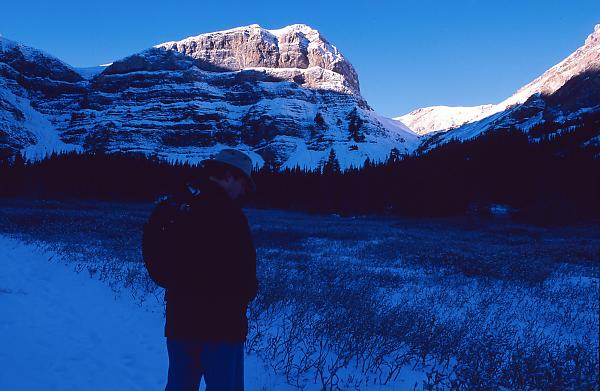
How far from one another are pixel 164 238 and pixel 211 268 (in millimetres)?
418

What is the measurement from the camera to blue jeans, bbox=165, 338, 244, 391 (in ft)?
9.24

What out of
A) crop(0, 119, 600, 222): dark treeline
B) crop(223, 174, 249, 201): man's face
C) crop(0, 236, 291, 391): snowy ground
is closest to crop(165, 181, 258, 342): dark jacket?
crop(223, 174, 249, 201): man's face

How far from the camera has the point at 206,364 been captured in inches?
112

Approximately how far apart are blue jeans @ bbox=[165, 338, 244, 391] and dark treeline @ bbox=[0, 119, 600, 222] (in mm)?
48892

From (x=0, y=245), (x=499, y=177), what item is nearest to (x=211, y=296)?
(x=0, y=245)

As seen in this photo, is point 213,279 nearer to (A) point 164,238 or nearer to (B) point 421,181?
(A) point 164,238

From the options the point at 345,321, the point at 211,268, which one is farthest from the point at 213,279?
the point at 345,321

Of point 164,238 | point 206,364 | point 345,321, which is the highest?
point 164,238

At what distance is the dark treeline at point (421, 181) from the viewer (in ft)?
169

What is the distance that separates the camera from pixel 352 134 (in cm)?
18788

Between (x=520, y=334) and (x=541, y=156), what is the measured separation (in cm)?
6338

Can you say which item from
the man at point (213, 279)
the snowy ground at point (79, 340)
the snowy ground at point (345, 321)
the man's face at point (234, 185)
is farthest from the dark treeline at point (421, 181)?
the man at point (213, 279)

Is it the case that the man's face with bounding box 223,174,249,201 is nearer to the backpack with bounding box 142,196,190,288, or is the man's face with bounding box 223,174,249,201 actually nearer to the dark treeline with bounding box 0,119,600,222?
the backpack with bounding box 142,196,190,288

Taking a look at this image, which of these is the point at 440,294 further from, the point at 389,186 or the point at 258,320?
the point at 389,186
